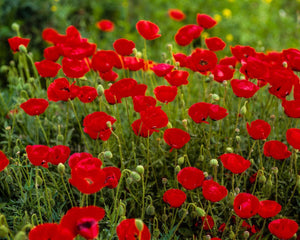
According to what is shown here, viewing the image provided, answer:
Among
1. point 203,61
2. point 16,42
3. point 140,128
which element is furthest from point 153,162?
point 16,42

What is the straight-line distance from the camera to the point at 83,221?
112 centimetres

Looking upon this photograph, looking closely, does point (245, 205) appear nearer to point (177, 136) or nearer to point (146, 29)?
point (177, 136)

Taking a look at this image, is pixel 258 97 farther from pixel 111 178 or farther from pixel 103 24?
pixel 103 24

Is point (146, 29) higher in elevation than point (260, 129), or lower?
higher

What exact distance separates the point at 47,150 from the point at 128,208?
0.59 m

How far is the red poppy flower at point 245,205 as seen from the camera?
1.38 m

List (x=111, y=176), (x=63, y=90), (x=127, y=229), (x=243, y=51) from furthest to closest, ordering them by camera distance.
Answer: (x=243, y=51) → (x=63, y=90) → (x=111, y=176) → (x=127, y=229)

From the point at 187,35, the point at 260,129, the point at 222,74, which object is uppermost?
the point at 187,35

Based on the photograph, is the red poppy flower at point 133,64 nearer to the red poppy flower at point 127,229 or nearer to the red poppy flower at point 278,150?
the red poppy flower at point 278,150

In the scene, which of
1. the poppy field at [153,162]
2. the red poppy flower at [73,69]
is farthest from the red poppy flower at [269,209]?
the red poppy flower at [73,69]

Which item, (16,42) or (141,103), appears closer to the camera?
(141,103)

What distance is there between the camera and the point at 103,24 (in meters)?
3.43

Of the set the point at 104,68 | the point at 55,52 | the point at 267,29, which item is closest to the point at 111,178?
the point at 104,68

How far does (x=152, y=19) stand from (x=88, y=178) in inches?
147
